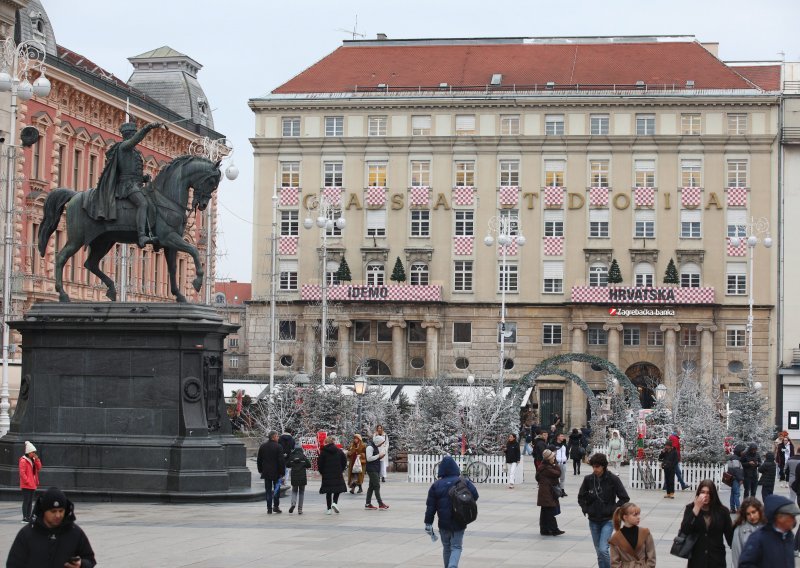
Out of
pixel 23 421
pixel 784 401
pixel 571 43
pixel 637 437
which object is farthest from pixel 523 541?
pixel 571 43

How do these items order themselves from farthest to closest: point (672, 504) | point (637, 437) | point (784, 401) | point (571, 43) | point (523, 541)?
point (571, 43) → point (784, 401) → point (637, 437) → point (672, 504) → point (523, 541)

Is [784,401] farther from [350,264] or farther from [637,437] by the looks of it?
[637,437]

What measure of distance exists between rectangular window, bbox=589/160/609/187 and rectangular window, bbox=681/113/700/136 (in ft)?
15.6

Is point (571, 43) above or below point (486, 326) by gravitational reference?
above

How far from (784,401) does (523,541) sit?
65.0 m

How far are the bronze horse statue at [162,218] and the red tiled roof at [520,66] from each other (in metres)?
63.0

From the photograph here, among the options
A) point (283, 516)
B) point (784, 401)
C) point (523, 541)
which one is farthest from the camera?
point (784, 401)

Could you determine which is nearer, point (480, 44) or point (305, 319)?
point (305, 319)

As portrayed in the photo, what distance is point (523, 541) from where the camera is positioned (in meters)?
25.3

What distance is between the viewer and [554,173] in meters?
92.1

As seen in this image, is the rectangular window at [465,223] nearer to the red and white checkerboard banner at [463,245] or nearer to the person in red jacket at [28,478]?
the red and white checkerboard banner at [463,245]

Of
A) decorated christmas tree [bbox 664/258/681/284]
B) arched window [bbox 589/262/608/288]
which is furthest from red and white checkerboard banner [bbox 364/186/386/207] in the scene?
decorated christmas tree [bbox 664/258/681/284]

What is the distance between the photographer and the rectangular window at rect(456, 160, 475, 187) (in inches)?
3639

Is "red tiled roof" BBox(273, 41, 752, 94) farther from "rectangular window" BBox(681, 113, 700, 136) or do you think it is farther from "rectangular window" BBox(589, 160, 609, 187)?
"rectangular window" BBox(589, 160, 609, 187)
